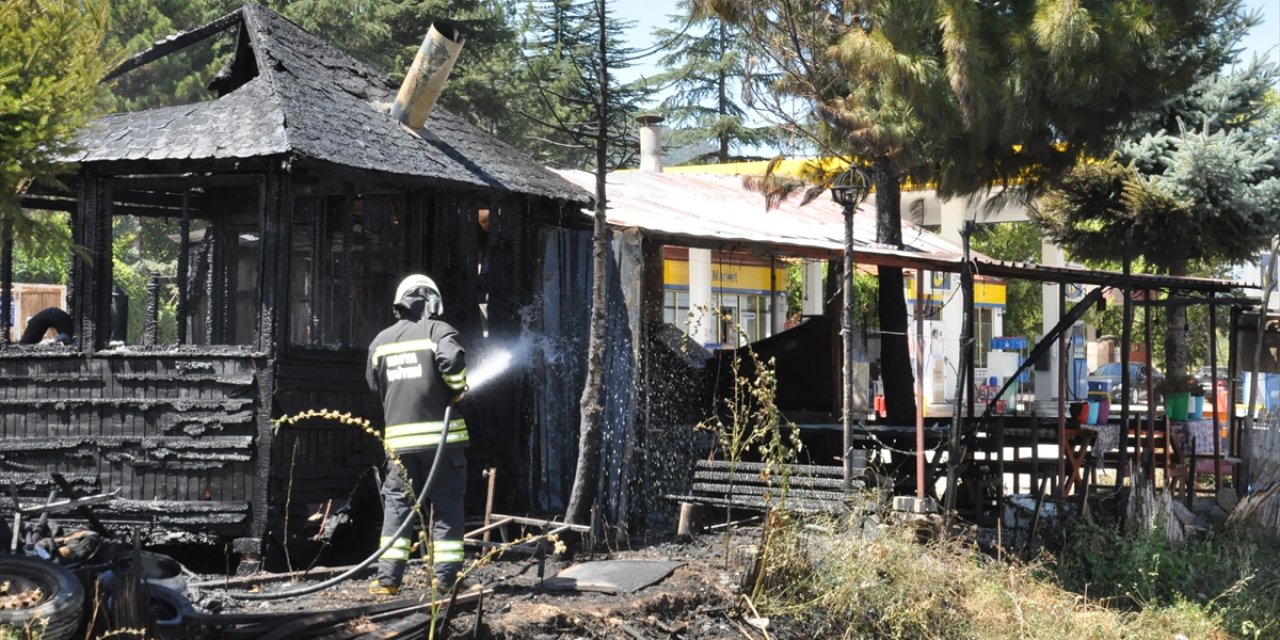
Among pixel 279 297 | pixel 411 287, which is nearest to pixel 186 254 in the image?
pixel 279 297

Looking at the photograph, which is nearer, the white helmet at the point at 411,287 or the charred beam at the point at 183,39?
the white helmet at the point at 411,287

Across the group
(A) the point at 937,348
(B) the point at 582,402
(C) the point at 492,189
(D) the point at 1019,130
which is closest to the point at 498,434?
(B) the point at 582,402

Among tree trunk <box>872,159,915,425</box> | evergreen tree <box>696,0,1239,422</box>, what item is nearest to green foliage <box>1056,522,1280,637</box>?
evergreen tree <box>696,0,1239,422</box>

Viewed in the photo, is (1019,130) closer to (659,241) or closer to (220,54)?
(659,241)

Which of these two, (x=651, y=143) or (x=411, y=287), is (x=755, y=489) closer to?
(x=411, y=287)

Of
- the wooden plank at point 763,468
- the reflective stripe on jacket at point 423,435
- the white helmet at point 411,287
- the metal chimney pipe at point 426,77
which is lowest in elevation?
the wooden plank at point 763,468

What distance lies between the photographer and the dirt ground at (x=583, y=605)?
7.89 meters

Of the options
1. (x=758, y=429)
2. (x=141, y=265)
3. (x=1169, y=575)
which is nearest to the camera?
(x=758, y=429)

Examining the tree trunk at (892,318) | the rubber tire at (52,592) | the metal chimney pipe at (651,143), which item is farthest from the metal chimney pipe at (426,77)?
the metal chimney pipe at (651,143)

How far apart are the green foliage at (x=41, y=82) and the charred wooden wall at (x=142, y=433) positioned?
3.01 metres

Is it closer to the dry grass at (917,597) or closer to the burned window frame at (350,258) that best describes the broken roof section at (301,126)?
the burned window frame at (350,258)

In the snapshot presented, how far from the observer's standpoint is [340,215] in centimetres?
1155

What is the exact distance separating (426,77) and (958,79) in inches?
226

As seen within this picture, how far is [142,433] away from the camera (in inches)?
388
